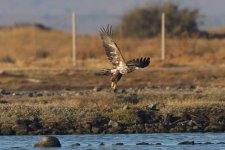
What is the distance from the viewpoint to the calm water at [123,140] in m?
22.5

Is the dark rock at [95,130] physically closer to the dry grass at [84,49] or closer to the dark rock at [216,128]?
the dark rock at [216,128]

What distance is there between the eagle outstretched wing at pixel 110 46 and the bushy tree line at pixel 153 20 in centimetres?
3479

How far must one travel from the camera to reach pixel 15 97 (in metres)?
32.0

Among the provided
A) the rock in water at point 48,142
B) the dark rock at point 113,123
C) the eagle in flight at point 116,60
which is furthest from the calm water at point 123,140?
the eagle in flight at point 116,60

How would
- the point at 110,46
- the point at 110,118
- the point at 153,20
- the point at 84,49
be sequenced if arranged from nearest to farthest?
the point at 110,118 < the point at 110,46 < the point at 84,49 < the point at 153,20

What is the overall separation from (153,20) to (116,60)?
126 ft

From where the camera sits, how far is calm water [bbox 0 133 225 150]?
2248 cm

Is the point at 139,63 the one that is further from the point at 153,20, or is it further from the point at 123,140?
the point at 153,20

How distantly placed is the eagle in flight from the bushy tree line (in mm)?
34718

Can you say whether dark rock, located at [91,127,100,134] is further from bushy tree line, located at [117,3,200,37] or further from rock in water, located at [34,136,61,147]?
bushy tree line, located at [117,3,200,37]

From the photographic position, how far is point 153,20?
212 ft

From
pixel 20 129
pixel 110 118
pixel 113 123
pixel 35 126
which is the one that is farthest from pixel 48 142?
pixel 110 118

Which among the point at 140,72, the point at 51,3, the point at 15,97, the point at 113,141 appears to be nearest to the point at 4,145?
the point at 113,141

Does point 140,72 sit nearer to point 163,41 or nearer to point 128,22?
point 163,41
